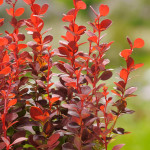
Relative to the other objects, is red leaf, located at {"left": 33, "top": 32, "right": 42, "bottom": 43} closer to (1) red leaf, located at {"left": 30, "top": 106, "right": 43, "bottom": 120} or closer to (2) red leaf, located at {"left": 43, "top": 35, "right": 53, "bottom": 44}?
(2) red leaf, located at {"left": 43, "top": 35, "right": 53, "bottom": 44}

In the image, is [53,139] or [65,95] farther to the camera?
[65,95]

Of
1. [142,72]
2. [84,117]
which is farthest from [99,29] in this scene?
[142,72]

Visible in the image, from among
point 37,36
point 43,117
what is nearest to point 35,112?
point 43,117

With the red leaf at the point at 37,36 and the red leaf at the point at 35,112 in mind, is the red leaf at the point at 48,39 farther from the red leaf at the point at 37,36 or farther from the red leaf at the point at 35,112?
the red leaf at the point at 35,112

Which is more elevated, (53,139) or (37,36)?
(37,36)

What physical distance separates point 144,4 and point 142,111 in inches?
123

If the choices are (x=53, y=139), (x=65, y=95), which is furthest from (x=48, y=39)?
(x=53, y=139)

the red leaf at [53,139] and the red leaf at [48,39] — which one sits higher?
the red leaf at [48,39]

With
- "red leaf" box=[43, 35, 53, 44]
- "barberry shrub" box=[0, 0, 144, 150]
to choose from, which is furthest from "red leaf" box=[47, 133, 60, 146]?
"red leaf" box=[43, 35, 53, 44]

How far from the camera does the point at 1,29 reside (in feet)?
13.4

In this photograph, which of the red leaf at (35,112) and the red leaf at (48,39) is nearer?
the red leaf at (35,112)

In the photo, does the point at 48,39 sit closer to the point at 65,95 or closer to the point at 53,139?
the point at 65,95

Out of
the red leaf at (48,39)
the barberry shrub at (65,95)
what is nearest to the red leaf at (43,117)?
the barberry shrub at (65,95)

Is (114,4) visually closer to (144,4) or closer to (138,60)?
(144,4)
